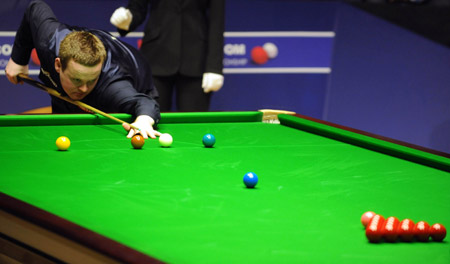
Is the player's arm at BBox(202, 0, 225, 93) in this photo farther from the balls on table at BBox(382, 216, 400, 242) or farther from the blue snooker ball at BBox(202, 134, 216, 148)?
the balls on table at BBox(382, 216, 400, 242)

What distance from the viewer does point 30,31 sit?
3.48 meters

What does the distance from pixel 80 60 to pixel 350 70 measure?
291 cm

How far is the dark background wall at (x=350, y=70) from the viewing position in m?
5.13

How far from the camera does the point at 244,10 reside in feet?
16.5

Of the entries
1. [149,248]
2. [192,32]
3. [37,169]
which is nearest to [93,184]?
[37,169]

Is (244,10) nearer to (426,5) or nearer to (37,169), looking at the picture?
(426,5)

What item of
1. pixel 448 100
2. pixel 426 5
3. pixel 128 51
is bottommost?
pixel 448 100

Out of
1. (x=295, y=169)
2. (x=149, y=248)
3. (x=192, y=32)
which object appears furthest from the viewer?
(x=192, y=32)

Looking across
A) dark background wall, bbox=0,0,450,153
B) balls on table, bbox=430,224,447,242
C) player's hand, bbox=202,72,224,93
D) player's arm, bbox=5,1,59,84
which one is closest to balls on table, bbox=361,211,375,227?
balls on table, bbox=430,224,447,242

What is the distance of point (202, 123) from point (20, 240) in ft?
4.98

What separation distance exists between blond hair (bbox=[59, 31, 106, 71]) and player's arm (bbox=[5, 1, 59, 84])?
341mm

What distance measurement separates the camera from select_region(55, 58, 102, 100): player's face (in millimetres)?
2949

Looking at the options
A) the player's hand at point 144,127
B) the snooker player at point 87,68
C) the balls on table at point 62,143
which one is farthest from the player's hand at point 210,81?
the balls on table at point 62,143

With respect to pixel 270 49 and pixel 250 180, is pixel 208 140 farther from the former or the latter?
pixel 270 49
